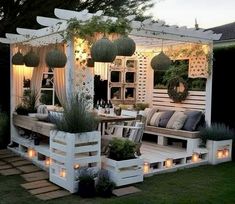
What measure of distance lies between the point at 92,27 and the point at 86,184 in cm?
271

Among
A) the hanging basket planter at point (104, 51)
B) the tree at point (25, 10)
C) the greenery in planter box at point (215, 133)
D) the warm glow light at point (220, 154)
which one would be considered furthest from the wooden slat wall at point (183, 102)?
the hanging basket planter at point (104, 51)

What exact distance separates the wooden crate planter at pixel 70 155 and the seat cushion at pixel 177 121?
3258 mm

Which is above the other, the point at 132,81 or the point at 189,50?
the point at 189,50

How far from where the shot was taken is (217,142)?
8.01 m

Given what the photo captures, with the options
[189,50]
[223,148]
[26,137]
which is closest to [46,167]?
[26,137]

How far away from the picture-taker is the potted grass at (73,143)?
5.77m

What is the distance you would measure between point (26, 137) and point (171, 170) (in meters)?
3.75

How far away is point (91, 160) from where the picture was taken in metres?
5.97

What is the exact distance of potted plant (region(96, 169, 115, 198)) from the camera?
221 inches

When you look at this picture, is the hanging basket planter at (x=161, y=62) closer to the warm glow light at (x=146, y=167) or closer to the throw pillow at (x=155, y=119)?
the throw pillow at (x=155, y=119)

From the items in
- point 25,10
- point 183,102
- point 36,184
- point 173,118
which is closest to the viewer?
point 36,184

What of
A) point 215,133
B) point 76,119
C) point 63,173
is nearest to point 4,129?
point 63,173

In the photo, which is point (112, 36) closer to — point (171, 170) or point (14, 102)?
point (171, 170)

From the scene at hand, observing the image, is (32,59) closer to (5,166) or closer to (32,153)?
(32,153)
